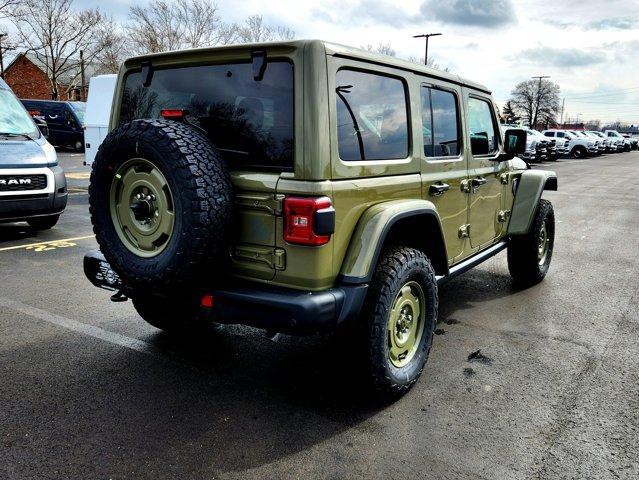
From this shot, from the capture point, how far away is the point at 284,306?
8.76 feet

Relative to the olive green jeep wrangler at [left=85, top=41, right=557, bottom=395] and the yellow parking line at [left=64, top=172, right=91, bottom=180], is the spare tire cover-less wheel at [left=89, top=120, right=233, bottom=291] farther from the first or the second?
the yellow parking line at [left=64, top=172, right=91, bottom=180]

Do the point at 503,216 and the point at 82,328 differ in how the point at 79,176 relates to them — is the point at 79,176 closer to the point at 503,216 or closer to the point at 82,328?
the point at 82,328

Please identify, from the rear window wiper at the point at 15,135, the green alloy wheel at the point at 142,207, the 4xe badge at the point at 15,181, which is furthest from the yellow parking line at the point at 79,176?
the green alloy wheel at the point at 142,207

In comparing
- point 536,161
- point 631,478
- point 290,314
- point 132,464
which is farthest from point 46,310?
point 536,161

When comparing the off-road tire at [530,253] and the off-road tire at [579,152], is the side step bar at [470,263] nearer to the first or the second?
the off-road tire at [530,253]

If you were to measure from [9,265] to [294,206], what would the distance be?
16.0 ft

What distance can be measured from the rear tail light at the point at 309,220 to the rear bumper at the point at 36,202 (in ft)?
18.8

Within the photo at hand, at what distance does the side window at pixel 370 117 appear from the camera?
2.91 metres

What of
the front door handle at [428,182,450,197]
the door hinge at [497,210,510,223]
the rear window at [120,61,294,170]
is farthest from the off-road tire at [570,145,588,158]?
the rear window at [120,61,294,170]

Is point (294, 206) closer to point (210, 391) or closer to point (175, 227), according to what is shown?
point (175, 227)

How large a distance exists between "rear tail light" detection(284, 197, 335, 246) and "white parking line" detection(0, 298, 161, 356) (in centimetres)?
177

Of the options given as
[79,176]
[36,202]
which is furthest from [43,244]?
[79,176]

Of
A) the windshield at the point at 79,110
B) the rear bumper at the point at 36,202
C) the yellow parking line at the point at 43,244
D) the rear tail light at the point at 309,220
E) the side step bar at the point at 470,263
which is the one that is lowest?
the yellow parking line at the point at 43,244

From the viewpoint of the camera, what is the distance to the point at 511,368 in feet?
12.2
